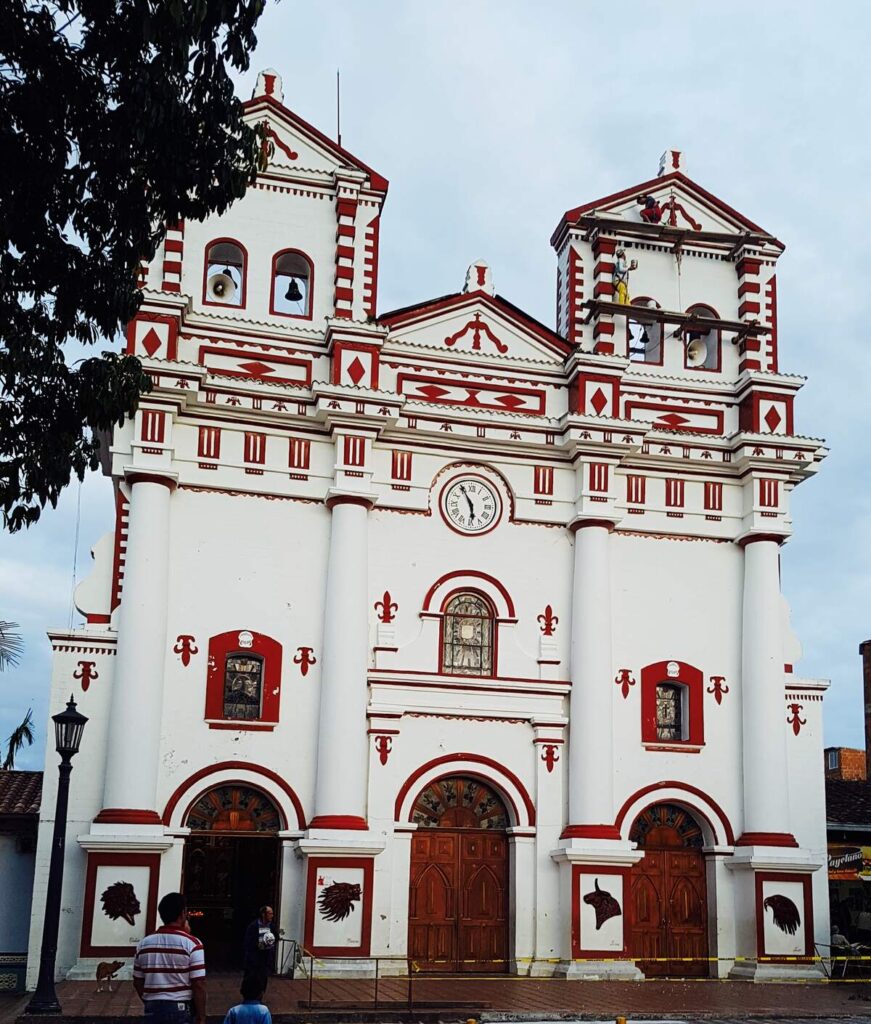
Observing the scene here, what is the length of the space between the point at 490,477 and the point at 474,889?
7669mm

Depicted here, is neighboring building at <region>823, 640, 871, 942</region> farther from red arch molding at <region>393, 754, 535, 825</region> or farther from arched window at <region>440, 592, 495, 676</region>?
arched window at <region>440, 592, 495, 676</region>

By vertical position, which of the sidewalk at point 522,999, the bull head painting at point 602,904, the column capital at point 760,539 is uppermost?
the column capital at point 760,539

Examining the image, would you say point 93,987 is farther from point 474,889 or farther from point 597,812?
point 597,812

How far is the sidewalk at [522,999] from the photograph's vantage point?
62.4 feet

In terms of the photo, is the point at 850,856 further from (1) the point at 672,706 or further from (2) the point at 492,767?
(2) the point at 492,767

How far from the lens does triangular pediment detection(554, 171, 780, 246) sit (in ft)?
94.7

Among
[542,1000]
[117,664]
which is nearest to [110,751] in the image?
[117,664]

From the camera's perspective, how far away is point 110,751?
76.0ft

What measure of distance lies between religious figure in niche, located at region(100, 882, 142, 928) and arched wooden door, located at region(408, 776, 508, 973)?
4.86 metres

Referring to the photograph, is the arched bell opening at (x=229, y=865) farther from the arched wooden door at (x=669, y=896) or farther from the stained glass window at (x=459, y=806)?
the arched wooden door at (x=669, y=896)

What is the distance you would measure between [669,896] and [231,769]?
27.7 ft

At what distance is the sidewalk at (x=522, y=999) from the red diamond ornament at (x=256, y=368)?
422 inches

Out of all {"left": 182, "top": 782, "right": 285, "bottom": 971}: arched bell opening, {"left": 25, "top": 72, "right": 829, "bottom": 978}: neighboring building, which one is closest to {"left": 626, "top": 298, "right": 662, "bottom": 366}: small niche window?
{"left": 25, "top": 72, "right": 829, "bottom": 978}: neighboring building

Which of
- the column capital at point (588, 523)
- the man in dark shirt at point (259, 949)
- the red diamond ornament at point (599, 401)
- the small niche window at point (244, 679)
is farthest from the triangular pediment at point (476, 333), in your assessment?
the man in dark shirt at point (259, 949)
